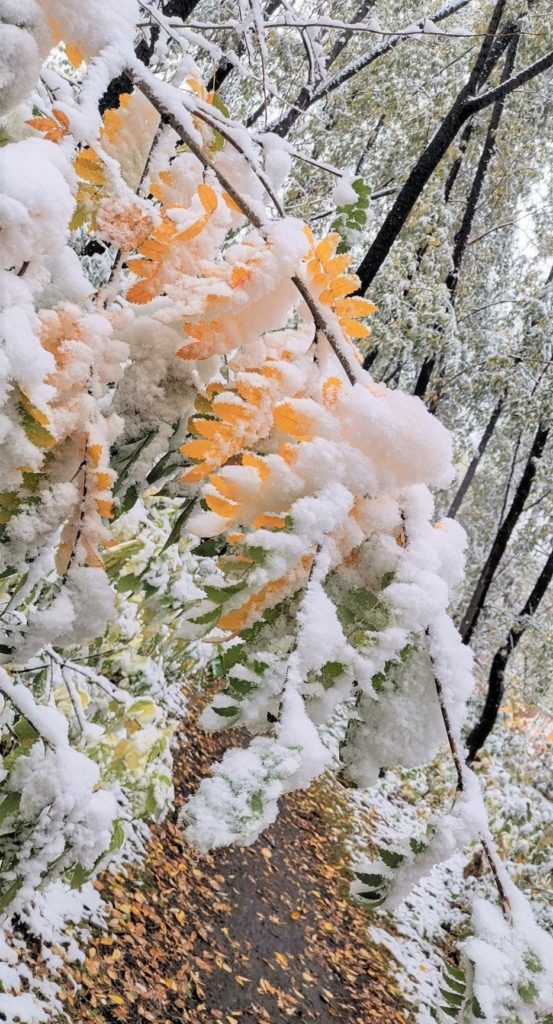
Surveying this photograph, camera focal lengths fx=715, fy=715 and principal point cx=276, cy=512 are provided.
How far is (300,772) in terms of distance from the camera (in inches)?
22.3

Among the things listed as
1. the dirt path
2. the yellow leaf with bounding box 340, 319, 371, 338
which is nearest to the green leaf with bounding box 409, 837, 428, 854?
the yellow leaf with bounding box 340, 319, 371, 338

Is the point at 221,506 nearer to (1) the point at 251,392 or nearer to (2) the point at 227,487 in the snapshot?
(2) the point at 227,487

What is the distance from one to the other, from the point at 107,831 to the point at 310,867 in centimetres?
610

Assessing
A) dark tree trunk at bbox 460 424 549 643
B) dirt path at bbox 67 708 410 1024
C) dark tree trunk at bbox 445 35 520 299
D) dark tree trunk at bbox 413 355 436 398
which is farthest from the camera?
dark tree trunk at bbox 413 355 436 398

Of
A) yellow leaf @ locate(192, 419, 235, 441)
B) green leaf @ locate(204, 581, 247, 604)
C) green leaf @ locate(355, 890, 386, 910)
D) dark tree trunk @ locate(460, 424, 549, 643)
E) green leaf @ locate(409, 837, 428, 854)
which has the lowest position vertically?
green leaf @ locate(355, 890, 386, 910)

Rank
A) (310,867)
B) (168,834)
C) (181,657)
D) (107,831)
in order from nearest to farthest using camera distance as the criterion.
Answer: (107,831) < (168,834) < (181,657) < (310,867)

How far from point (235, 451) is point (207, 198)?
0.96ft

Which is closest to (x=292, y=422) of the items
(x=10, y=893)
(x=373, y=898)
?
(x=373, y=898)

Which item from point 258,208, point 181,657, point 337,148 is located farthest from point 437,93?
point 258,208

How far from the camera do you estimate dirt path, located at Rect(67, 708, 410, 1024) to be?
12.8 feet

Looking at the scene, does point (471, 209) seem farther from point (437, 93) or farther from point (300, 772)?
point (300, 772)

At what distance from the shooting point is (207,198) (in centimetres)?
77

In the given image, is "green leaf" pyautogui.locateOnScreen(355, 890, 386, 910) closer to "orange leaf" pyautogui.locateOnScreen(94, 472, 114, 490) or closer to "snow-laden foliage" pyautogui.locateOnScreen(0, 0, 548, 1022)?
"snow-laden foliage" pyautogui.locateOnScreen(0, 0, 548, 1022)

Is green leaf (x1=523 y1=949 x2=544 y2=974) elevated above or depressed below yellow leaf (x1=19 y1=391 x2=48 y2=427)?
below
